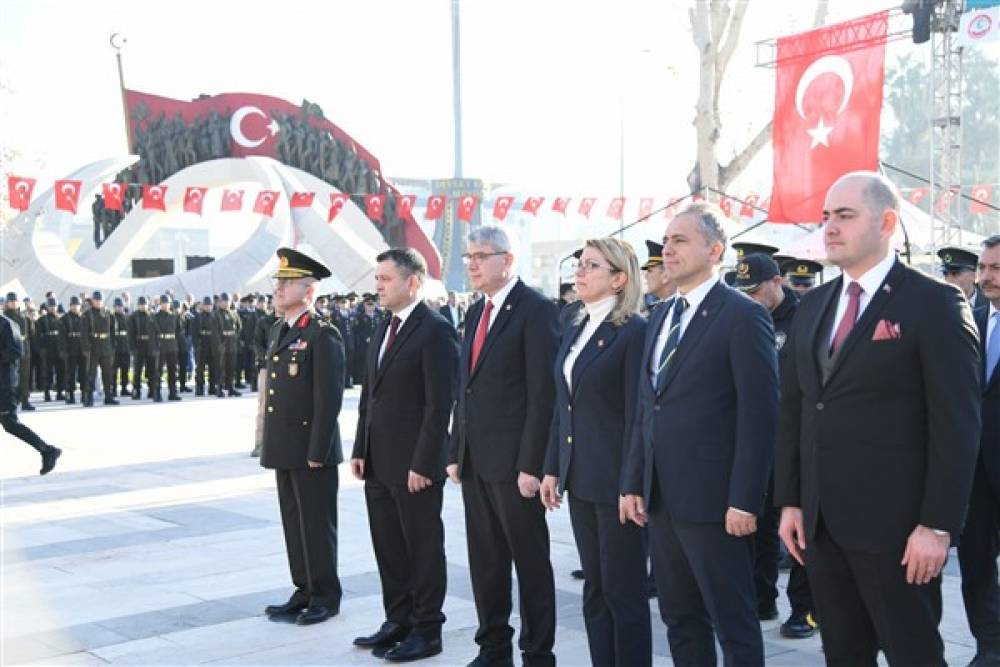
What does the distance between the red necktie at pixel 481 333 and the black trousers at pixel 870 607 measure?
6.69ft

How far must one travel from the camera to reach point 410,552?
557 cm

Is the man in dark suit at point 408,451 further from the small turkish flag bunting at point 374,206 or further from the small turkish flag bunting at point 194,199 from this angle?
the small turkish flag bunting at point 374,206

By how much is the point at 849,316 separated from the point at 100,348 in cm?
1850

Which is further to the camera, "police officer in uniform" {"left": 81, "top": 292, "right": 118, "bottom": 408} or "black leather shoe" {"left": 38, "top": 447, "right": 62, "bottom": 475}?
"police officer in uniform" {"left": 81, "top": 292, "right": 118, "bottom": 408}

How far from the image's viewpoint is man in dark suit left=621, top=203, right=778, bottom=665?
3.85 metres

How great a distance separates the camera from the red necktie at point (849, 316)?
136 inches

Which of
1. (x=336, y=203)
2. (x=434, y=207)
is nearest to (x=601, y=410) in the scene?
(x=434, y=207)

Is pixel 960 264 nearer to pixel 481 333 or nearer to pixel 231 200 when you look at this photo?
pixel 481 333

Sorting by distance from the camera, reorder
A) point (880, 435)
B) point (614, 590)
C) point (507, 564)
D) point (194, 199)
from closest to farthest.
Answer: point (880, 435), point (614, 590), point (507, 564), point (194, 199)

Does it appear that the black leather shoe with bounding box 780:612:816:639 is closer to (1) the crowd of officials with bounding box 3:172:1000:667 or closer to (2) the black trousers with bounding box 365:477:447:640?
(1) the crowd of officials with bounding box 3:172:1000:667

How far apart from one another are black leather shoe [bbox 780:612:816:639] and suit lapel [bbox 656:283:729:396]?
7.00ft

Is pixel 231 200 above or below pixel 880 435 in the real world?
above

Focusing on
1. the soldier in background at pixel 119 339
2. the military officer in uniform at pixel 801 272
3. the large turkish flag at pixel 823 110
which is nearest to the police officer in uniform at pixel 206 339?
the soldier in background at pixel 119 339

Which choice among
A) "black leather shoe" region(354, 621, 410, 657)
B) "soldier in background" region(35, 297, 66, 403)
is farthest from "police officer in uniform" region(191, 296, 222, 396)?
"black leather shoe" region(354, 621, 410, 657)
